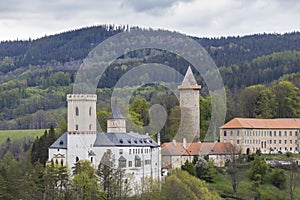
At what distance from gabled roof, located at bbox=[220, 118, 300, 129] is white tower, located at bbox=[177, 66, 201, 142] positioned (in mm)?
3316

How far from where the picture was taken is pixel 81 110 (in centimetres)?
6612

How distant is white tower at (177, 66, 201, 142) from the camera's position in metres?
87.4

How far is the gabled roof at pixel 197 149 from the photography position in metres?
78.6

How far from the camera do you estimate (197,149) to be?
80.4 meters

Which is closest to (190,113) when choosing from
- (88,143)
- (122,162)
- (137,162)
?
(137,162)

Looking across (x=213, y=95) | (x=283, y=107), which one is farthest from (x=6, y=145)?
(x=283, y=107)

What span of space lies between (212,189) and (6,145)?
5652cm

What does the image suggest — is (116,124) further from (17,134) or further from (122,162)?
(17,134)

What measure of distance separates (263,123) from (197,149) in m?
13.7

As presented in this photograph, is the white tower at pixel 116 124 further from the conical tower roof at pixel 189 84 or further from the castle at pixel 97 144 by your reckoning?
the conical tower roof at pixel 189 84

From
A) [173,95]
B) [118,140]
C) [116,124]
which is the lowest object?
[118,140]

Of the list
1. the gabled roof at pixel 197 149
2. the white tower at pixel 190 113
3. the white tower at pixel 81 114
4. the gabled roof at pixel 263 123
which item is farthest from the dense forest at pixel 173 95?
the white tower at pixel 81 114

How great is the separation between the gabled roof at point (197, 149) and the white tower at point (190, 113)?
4.47 metres

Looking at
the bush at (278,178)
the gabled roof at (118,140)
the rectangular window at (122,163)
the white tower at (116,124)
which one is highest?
the white tower at (116,124)
